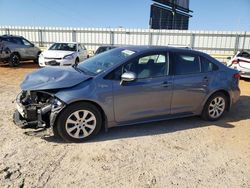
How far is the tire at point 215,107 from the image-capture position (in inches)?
216

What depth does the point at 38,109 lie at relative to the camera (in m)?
4.12

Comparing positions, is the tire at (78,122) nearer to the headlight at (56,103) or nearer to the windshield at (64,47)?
the headlight at (56,103)

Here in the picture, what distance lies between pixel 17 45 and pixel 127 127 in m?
11.7

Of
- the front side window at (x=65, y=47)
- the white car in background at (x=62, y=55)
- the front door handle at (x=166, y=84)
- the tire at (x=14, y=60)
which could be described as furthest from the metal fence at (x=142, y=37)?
the front door handle at (x=166, y=84)

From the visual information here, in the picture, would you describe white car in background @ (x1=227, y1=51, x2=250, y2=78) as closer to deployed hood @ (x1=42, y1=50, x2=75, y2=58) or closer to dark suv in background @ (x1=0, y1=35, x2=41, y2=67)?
deployed hood @ (x1=42, y1=50, x2=75, y2=58)

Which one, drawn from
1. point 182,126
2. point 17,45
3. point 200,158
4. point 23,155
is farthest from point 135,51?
point 17,45

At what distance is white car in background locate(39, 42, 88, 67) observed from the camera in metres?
12.8

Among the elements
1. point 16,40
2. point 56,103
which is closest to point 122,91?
point 56,103

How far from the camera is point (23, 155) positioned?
3766 millimetres

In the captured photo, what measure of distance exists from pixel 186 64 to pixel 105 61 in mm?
1592

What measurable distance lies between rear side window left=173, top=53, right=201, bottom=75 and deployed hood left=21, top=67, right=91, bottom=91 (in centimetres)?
175

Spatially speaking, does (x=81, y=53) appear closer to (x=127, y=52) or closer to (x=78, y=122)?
(x=127, y=52)

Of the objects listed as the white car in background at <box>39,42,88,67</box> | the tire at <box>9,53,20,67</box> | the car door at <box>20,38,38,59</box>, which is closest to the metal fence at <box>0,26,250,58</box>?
the car door at <box>20,38,38,59</box>

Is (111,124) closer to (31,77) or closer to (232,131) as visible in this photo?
(31,77)
